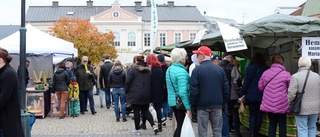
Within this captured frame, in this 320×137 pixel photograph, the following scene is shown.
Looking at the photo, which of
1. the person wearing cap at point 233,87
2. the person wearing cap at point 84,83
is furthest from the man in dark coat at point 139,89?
the person wearing cap at point 84,83

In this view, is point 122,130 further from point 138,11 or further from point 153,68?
point 138,11

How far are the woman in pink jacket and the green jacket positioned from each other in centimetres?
136

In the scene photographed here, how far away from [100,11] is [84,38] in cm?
2309

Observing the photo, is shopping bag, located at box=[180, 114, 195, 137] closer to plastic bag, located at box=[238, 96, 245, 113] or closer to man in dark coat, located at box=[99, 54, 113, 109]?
plastic bag, located at box=[238, 96, 245, 113]

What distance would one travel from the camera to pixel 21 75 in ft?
27.9

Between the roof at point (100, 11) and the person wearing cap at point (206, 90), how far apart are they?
222 ft

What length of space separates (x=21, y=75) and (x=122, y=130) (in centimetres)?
369

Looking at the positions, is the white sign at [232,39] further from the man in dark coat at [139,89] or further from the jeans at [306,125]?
the man in dark coat at [139,89]

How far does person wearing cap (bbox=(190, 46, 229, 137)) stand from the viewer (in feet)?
26.0

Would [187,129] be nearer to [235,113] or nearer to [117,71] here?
[235,113]

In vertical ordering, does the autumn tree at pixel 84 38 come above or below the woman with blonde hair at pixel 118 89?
above

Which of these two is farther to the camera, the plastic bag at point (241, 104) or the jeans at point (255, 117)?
the plastic bag at point (241, 104)

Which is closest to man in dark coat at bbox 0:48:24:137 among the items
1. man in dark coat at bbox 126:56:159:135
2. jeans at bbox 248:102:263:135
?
man in dark coat at bbox 126:56:159:135

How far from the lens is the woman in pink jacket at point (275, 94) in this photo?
27.7 feet
